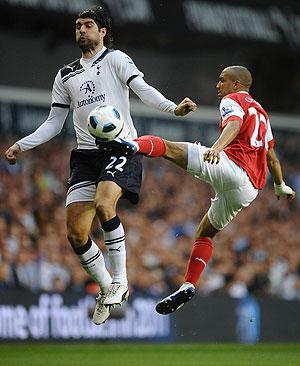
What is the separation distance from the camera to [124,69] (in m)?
9.64

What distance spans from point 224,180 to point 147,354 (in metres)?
3.36

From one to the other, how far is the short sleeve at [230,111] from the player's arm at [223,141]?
2.1 inches

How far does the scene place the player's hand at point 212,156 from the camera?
9234 millimetres

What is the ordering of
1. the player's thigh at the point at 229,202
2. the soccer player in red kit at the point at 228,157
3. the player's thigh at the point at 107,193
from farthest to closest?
the player's thigh at the point at 229,202 → the soccer player in red kit at the point at 228,157 → the player's thigh at the point at 107,193

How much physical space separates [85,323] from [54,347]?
1.17 m

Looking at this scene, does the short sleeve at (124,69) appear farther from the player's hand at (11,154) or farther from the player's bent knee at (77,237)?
the player's bent knee at (77,237)

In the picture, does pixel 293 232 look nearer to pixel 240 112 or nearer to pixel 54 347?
pixel 54 347

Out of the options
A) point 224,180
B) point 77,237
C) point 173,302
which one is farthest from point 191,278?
point 77,237

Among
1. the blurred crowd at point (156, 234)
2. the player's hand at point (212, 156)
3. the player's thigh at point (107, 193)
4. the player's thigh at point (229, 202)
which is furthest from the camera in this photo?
the blurred crowd at point (156, 234)

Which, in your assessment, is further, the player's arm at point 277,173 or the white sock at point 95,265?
the player's arm at point 277,173

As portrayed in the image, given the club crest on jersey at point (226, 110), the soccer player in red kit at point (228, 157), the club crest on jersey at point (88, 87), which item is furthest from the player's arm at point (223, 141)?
the club crest on jersey at point (88, 87)

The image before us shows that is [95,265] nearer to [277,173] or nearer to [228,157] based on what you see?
[228,157]

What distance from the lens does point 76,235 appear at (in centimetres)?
979

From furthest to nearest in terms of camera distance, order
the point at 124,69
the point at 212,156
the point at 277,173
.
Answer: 1. the point at 277,173
2. the point at 124,69
3. the point at 212,156
